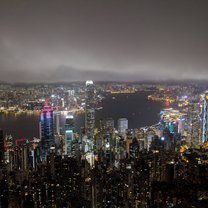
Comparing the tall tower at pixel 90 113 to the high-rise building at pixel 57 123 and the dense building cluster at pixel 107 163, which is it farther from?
the high-rise building at pixel 57 123

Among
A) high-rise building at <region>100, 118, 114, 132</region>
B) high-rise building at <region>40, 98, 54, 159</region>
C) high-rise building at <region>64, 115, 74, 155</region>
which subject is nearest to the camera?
high-rise building at <region>64, 115, 74, 155</region>

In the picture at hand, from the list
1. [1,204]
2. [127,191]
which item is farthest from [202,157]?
[1,204]

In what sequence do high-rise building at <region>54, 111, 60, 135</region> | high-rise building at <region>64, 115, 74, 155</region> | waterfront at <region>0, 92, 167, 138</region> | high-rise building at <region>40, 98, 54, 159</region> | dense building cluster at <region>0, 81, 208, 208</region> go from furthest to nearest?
1. high-rise building at <region>54, 111, 60, 135</region>
2. high-rise building at <region>40, 98, 54, 159</region>
3. waterfront at <region>0, 92, 167, 138</region>
4. high-rise building at <region>64, 115, 74, 155</region>
5. dense building cluster at <region>0, 81, 208, 208</region>

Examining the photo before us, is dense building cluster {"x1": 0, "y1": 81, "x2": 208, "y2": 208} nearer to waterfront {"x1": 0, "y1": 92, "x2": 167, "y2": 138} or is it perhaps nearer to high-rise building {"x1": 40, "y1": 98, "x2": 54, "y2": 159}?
high-rise building {"x1": 40, "y1": 98, "x2": 54, "y2": 159}

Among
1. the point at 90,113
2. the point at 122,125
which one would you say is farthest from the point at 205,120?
the point at 90,113

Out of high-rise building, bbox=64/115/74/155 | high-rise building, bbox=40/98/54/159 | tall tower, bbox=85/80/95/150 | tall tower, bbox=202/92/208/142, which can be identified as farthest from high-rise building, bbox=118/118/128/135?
tall tower, bbox=202/92/208/142

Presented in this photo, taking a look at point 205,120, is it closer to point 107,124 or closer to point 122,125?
point 122,125

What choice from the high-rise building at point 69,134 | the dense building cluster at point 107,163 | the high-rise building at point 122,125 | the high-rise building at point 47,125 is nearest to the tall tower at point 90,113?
the dense building cluster at point 107,163

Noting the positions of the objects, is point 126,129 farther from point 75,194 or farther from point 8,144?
A: point 75,194
